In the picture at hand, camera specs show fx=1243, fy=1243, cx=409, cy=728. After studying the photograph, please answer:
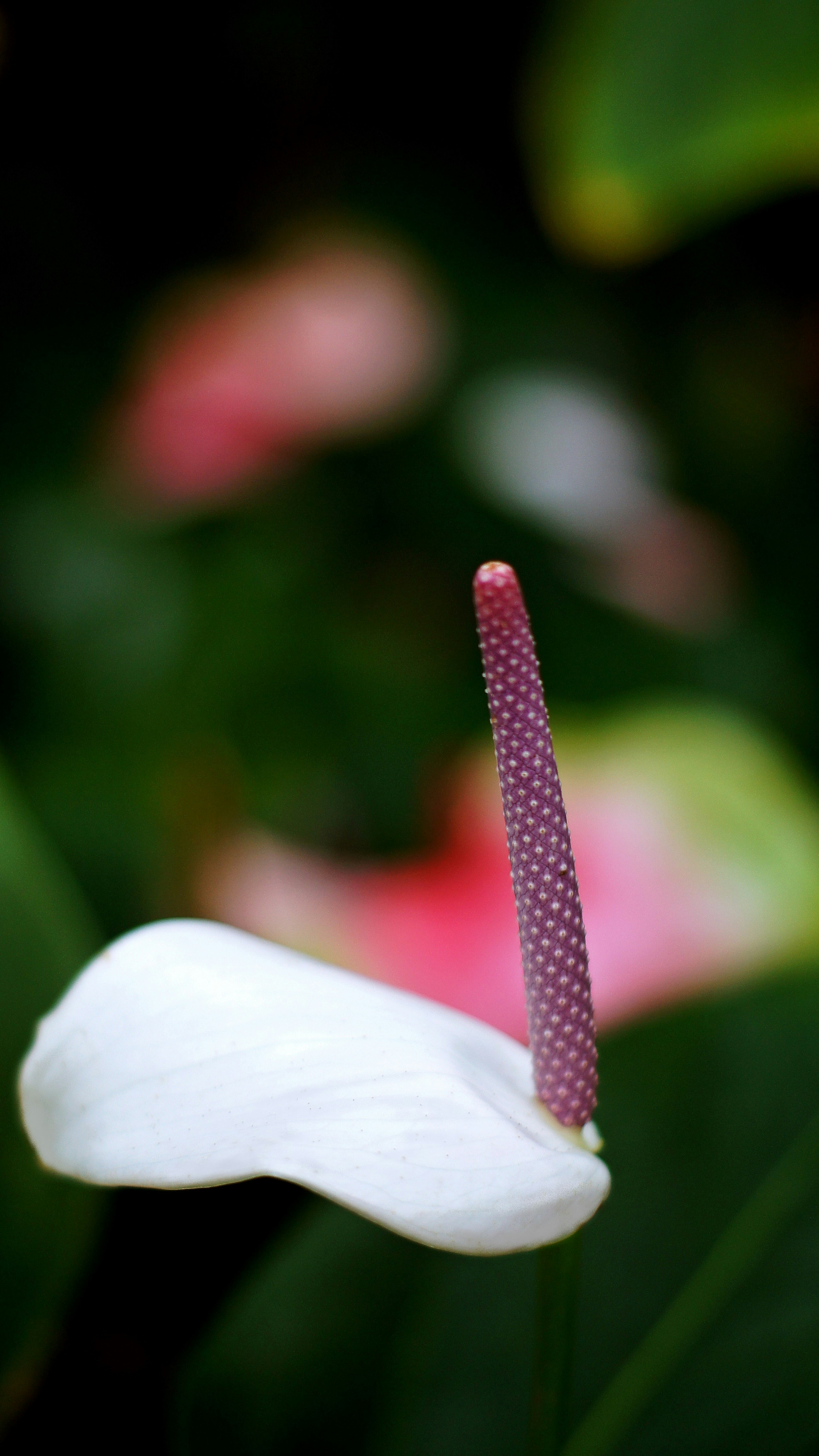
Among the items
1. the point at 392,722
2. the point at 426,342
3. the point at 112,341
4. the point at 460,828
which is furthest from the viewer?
the point at 112,341

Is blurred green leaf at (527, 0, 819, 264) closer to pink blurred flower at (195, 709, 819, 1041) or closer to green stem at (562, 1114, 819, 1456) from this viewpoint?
pink blurred flower at (195, 709, 819, 1041)

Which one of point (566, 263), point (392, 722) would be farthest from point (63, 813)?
point (566, 263)

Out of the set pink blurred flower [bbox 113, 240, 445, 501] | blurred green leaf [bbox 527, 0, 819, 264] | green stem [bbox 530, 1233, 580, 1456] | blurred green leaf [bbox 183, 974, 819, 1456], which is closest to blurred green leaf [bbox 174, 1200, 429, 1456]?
blurred green leaf [bbox 183, 974, 819, 1456]

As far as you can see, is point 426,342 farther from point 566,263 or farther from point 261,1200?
point 261,1200

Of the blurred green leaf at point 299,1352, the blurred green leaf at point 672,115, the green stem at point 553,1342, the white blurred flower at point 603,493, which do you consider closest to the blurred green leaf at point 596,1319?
the blurred green leaf at point 299,1352

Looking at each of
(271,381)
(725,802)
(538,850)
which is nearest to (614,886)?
(725,802)

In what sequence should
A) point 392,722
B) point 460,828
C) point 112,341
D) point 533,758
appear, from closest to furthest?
1. point 533,758
2. point 460,828
3. point 392,722
4. point 112,341
